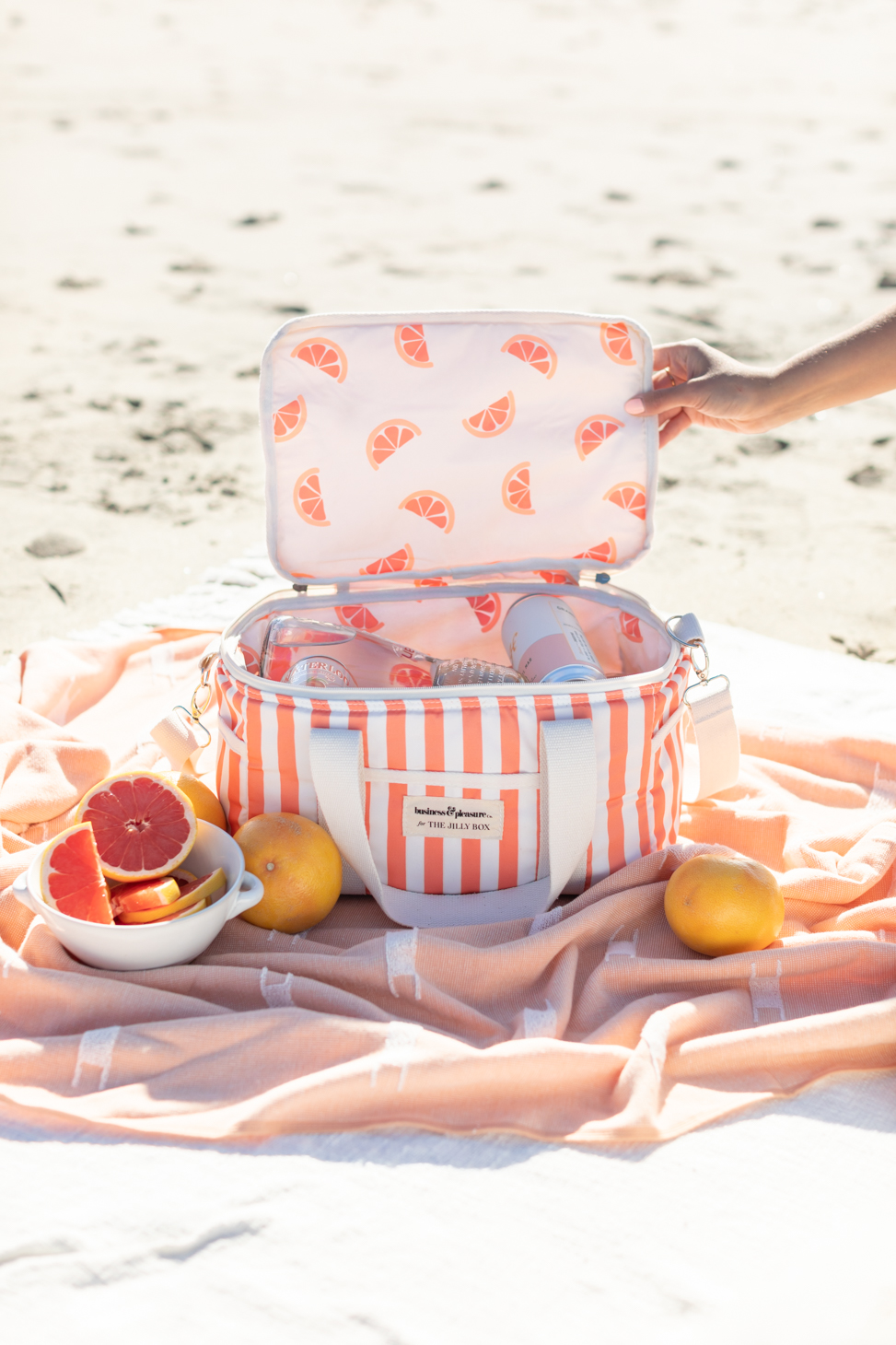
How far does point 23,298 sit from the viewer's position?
4.28m

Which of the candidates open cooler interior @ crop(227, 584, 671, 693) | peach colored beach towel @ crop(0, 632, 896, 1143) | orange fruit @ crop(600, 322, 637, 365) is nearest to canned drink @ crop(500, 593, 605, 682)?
open cooler interior @ crop(227, 584, 671, 693)

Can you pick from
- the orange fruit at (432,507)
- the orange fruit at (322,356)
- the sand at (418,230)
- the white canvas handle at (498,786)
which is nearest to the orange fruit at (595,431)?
the orange fruit at (432,507)

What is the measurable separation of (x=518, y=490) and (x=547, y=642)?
0.31 meters

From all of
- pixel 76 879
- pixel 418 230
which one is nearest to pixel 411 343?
pixel 76 879

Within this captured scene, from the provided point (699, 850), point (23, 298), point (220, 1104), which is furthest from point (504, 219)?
point (220, 1104)

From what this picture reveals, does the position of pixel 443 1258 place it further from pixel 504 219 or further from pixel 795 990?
pixel 504 219

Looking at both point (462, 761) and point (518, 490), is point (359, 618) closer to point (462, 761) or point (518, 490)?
point (518, 490)

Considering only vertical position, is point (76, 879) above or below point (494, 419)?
below

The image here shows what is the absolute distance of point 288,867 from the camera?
5.06ft

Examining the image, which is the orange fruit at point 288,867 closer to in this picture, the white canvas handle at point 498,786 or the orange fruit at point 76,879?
the white canvas handle at point 498,786

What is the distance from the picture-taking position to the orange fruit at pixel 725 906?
153 cm

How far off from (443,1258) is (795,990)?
0.61 m

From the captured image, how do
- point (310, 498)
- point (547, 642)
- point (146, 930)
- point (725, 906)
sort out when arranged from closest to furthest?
1. point (146, 930)
2. point (725, 906)
3. point (547, 642)
4. point (310, 498)

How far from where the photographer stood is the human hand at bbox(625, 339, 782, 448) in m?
1.83
